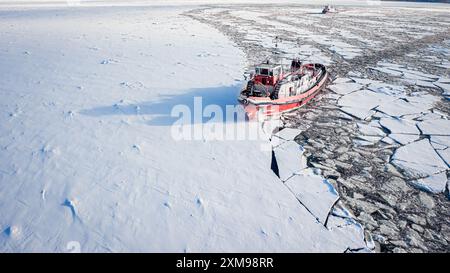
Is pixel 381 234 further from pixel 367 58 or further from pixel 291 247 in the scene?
pixel 367 58

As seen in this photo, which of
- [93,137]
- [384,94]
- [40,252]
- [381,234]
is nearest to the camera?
[40,252]

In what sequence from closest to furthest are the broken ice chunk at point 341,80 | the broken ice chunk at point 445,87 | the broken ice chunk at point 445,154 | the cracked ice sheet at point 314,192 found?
the cracked ice sheet at point 314,192 → the broken ice chunk at point 445,154 → the broken ice chunk at point 445,87 → the broken ice chunk at point 341,80

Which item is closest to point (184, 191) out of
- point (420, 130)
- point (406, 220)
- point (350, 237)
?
point (350, 237)

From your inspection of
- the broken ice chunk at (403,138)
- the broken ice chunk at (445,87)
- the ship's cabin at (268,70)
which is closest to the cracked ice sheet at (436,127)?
the broken ice chunk at (403,138)

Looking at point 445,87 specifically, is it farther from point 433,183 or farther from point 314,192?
point 314,192

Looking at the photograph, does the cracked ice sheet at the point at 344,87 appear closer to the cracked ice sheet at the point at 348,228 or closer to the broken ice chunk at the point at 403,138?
the broken ice chunk at the point at 403,138

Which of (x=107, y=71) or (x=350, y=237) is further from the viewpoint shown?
(x=107, y=71)
